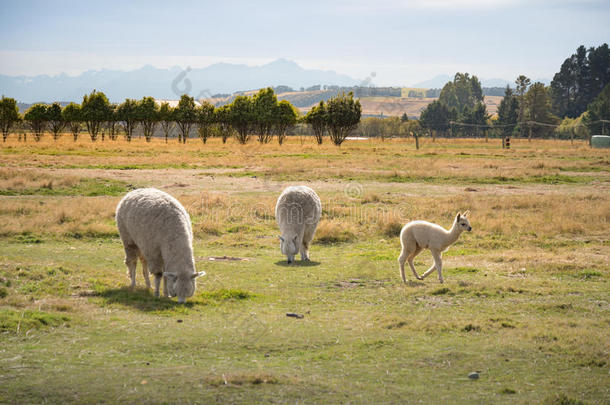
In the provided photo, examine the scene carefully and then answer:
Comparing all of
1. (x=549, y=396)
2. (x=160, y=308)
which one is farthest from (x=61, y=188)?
(x=549, y=396)

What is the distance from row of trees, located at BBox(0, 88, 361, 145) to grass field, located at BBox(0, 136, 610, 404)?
50002mm

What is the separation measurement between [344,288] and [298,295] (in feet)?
3.87

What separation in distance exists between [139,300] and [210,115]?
230 ft

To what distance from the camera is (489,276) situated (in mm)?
13648

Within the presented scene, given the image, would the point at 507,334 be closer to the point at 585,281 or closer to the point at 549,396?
the point at 549,396

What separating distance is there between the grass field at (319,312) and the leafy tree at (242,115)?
52.9 m

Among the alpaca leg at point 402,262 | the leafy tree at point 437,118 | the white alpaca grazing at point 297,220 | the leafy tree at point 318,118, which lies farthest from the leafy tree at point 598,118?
the alpaca leg at point 402,262

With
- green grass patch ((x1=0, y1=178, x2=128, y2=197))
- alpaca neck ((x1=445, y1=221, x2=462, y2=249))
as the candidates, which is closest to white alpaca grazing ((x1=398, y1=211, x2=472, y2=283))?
alpaca neck ((x1=445, y1=221, x2=462, y2=249))

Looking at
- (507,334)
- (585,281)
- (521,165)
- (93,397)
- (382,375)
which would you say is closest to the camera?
(93,397)

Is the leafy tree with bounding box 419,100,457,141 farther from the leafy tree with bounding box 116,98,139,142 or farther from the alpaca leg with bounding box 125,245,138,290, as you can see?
the alpaca leg with bounding box 125,245,138,290

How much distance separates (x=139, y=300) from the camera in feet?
36.3

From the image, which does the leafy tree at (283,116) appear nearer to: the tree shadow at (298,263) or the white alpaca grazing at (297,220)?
the white alpaca grazing at (297,220)

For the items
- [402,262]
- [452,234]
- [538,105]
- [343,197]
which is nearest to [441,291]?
[402,262]

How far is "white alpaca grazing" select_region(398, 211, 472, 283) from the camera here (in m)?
13.1
